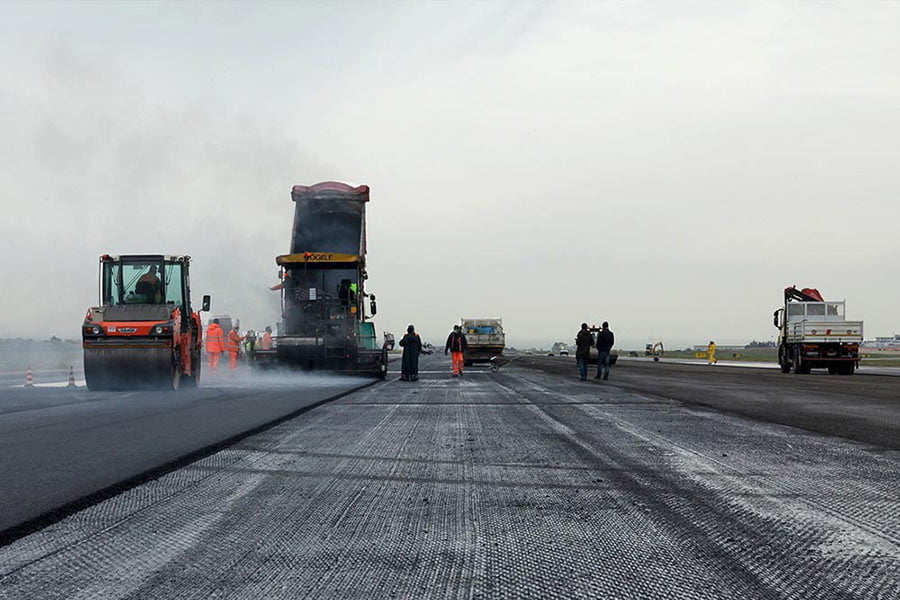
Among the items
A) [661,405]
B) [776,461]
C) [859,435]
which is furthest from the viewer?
[661,405]

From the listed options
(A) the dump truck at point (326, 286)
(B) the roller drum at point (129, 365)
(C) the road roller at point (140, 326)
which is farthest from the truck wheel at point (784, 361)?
(B) the roller drum at point (129, 365)

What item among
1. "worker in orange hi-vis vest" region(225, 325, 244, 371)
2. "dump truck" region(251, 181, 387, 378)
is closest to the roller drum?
"dump truck" region(251, 181, 387, 378)

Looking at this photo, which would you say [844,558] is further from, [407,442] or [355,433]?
[355,433]

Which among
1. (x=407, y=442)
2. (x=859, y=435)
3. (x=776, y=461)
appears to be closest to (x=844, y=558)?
(x=776, y=461)

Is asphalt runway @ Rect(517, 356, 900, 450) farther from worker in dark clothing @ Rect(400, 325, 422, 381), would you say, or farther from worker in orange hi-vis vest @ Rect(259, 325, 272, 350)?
worker in orange hi-vis vest @ Rect(259, 325, 272, 350)

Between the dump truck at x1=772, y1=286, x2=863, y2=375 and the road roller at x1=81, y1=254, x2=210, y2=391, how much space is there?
2320cm

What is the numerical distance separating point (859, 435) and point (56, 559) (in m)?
8.99

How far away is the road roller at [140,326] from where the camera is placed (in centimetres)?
1684

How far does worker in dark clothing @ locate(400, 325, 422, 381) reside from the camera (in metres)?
22.9

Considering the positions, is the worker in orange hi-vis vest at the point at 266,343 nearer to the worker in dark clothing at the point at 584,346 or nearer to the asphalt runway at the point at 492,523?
the worker in dark clothing at the point at 584,346

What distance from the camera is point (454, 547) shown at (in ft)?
14.1

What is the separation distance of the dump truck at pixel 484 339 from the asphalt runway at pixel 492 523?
29.4 meters

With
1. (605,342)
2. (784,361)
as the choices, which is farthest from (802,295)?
(605,342)

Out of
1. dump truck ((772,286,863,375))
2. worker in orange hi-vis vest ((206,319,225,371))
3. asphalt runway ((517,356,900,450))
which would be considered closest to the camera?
asphalt runway ((517,356,900,450))
